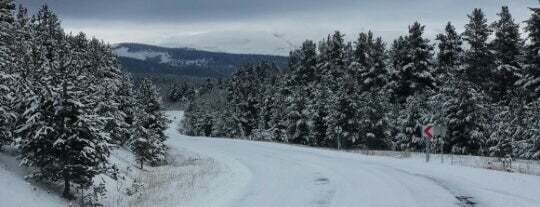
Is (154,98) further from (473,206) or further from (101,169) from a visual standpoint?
(473,206)

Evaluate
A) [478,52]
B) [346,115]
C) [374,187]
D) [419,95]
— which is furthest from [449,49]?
[374,187]

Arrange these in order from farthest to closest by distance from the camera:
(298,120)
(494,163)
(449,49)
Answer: (298,120), (449,49), (494,163)

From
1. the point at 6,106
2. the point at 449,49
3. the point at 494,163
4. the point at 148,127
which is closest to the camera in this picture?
the point at 6,106

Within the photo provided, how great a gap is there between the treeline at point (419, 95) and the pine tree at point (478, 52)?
0.09 metres

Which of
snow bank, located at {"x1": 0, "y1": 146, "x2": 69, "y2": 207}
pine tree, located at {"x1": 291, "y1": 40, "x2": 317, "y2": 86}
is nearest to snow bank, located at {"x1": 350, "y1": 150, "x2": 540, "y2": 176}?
snow bank, located at {"x1": 0, "y1": 146, "x2": 69, "y2": 207}

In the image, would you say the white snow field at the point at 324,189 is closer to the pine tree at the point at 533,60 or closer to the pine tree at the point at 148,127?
the pine tree at the point at 148,127

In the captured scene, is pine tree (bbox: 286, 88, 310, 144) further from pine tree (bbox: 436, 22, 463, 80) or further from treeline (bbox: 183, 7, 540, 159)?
pine tree (bbox: 436, 22, 463, 80)

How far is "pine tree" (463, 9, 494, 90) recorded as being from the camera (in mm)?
48250

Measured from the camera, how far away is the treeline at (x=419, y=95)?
34.8 m

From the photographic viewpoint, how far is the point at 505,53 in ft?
157

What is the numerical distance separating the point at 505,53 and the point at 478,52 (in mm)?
2303

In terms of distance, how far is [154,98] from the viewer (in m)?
36.4

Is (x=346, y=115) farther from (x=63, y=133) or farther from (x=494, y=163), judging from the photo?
(x=63, y=133)

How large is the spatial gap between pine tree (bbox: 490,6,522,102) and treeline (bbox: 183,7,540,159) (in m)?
0.08
